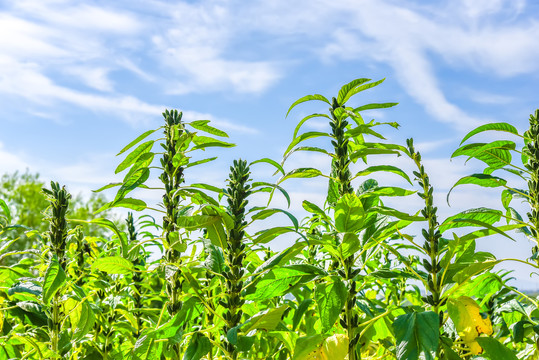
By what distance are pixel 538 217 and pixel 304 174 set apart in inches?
46.9

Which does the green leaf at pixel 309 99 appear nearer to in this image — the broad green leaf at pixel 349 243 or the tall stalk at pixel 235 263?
the tall stalk at pixel 235 263

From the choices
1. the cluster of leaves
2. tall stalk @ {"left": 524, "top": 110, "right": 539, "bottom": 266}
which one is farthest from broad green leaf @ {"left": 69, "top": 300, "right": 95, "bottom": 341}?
tall stalk @ {"left": 524, "top": 110, "right": 539, "bottom": 266}

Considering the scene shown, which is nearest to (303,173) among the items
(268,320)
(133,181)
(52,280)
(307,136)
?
(307,136)

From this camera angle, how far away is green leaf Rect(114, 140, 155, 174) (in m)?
2.56

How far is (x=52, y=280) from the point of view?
7.86 ft

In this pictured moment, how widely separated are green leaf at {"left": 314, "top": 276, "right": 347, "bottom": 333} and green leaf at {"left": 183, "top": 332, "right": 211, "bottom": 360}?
53 centimetres

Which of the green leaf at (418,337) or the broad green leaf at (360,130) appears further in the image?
the broad green leaf at (360,130)

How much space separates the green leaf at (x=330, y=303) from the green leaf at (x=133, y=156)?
124cm

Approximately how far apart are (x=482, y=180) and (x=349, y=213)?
888 mm

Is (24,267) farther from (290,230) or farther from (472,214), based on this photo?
(472,214)

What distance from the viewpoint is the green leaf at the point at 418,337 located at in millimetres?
1766

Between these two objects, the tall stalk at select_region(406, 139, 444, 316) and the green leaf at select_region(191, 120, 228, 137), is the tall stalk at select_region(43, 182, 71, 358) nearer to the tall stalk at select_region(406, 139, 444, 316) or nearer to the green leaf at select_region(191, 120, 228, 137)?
the green leaf at select_region(191, 120, 228, 137)

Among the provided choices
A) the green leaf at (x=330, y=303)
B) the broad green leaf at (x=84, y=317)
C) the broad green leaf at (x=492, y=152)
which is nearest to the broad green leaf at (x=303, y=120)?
the broad green leaf at (x=492, y=152)

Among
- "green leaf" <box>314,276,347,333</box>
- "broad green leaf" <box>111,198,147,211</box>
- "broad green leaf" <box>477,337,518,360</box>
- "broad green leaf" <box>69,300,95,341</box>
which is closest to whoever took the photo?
"green leaf" <box>314,276,347,333</box>
